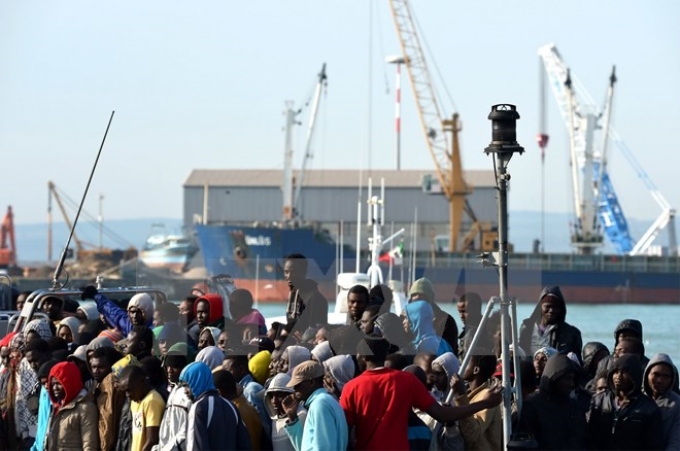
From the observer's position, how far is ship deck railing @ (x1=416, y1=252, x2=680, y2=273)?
3140 inches

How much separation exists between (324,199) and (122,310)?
81587 millimetres

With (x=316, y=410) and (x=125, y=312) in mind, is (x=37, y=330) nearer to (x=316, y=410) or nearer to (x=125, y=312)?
(x=125, y=312)

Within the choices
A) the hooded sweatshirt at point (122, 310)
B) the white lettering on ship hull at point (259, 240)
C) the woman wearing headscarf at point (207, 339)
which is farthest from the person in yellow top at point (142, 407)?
the white lettering on ship hull at point (259, 240)

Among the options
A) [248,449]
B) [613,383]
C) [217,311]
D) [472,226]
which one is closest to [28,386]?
[217,311]

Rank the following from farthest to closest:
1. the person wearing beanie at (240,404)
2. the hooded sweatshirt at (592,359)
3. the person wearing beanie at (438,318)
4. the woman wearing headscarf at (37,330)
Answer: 1. the person wearing beanie at (438,318)
2. the woman wearing headscarf at (37,330)
3. the hooded sweatshirt at (592,359)
4. the person wearing beanie at (240,404)

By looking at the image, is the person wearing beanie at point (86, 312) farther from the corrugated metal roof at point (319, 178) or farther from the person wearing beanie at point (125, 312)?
the corrugated metal roof at point (319, 178)

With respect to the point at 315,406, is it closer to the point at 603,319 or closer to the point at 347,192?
the point at 603,319

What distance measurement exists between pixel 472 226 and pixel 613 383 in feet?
263

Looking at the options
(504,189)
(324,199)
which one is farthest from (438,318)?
(324,199)

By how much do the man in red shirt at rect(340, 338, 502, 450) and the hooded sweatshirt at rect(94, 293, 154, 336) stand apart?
3.34 meters

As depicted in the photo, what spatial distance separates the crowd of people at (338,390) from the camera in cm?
734

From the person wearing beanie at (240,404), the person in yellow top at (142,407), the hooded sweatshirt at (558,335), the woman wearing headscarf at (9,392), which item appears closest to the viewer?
the person wearing beanie at (240,404)

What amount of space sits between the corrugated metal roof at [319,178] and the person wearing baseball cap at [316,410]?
80.7 m

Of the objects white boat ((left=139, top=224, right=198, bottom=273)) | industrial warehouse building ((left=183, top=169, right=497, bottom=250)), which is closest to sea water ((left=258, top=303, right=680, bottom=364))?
industrial warehouse building ((left=183, top=169, right=497, bottom=250))
